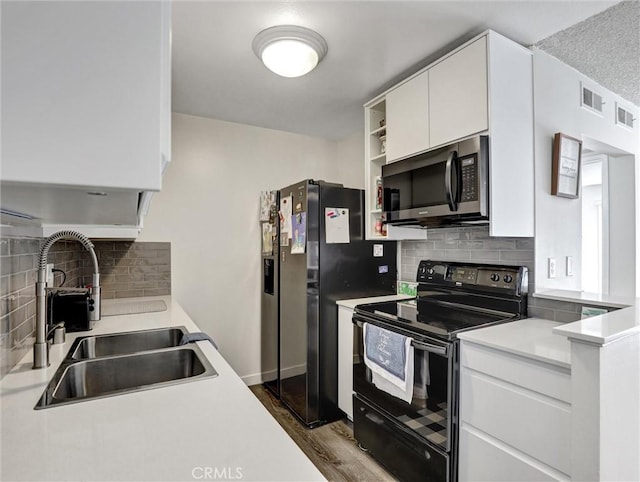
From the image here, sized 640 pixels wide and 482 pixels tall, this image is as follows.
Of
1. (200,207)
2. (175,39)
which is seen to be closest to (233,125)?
(200,207)

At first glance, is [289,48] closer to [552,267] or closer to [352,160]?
[352,160]

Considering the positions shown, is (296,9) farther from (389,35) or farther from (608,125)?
(608,125)

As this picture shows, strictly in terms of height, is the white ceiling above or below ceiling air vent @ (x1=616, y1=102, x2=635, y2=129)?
above

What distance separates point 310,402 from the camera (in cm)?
245

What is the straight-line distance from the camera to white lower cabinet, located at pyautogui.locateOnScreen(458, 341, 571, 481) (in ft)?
4.15

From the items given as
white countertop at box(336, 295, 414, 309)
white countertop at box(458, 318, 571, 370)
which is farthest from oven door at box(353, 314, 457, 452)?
white countertop at box(336, 295, 414, 309)

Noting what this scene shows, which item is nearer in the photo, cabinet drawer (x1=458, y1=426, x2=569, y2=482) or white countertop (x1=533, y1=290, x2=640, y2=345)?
white countertop (x1=533, y1=290, x2=640, y2=345)

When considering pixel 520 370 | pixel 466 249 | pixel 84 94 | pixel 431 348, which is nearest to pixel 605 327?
pixel 520 370

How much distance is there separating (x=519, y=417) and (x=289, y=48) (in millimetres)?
1982

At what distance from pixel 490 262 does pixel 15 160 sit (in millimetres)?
2248

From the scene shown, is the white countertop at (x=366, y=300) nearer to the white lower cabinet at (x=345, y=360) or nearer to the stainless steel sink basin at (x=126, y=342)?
the white lower cabinet at (x=345, y=360)

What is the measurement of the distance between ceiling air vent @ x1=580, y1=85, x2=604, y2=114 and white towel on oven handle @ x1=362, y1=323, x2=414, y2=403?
1.91 metres

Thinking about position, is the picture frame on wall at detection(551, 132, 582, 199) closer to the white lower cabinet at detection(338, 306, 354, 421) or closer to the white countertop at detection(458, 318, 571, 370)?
the white countertop at detection(458, 318, 571, 370)

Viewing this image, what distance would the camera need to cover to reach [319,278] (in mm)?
2428
